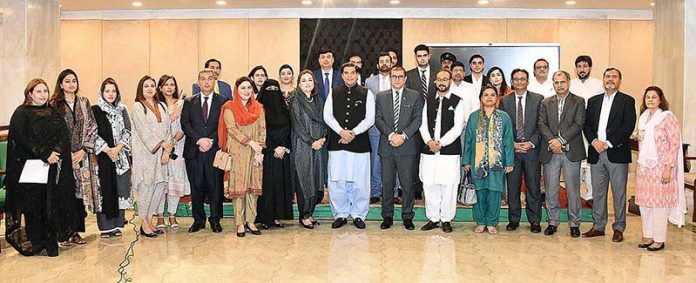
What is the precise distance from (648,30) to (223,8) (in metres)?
6.57

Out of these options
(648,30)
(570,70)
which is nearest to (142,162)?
(570,70)

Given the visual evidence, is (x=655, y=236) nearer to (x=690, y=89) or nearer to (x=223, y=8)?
(x=690, y=89)

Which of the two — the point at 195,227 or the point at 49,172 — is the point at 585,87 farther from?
the point at 49,172

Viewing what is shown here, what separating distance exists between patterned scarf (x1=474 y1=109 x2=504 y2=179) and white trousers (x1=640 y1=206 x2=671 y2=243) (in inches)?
50.0

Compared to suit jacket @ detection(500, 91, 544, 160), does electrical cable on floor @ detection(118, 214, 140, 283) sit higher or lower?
lower

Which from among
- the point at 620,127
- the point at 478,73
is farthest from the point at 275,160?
the point at 620,127

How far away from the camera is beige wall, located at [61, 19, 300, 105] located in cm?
1151

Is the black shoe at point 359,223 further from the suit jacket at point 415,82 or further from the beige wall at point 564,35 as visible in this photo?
the beige wall at point 564,35

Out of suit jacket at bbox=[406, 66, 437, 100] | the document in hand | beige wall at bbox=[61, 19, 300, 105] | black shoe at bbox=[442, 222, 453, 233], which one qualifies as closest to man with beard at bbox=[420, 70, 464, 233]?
black shoe at bbox=[442, 222, 453, 233]

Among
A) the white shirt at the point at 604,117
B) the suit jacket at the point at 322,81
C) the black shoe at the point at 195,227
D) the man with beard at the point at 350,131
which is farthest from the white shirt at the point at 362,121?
the white shirt at the point at 604,117

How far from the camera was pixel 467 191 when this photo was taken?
688 cm

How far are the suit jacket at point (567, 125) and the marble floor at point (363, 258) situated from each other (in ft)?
2.51

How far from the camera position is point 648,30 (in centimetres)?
1145

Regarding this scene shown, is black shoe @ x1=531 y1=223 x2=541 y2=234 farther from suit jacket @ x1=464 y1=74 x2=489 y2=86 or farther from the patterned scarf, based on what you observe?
suit jacket @ x1=464 y1=74 x2=489 y2=86
